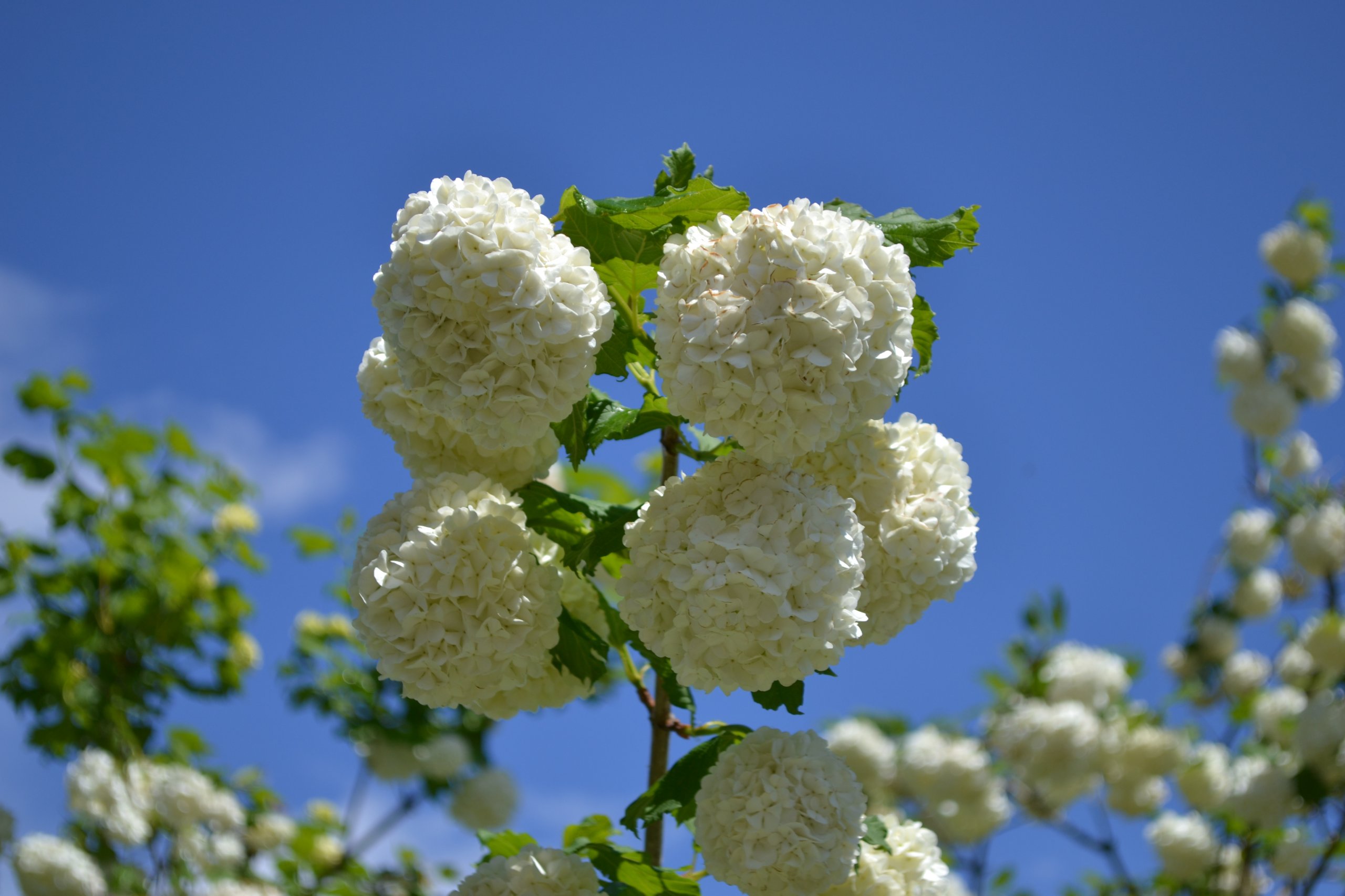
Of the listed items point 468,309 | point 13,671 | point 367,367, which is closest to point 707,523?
point 468,309

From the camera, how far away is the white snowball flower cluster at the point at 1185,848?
20.9ft

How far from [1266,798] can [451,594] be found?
557 centimetres

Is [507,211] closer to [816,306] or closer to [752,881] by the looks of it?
[816,306]

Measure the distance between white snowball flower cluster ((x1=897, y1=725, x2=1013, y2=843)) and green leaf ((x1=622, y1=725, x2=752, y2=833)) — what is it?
494cm

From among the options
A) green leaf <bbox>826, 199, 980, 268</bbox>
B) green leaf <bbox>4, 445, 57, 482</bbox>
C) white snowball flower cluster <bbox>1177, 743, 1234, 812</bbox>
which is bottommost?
green leaf <bbox>826, 199, 980, 268</bbox>

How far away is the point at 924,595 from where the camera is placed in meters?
1.98

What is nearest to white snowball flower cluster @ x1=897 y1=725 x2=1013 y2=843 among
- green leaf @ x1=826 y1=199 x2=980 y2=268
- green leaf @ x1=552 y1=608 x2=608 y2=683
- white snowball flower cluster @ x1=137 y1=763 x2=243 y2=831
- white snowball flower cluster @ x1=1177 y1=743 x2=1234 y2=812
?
white snowball flower cluster @ x1=1177 y1=743 x2=1234 y2=812

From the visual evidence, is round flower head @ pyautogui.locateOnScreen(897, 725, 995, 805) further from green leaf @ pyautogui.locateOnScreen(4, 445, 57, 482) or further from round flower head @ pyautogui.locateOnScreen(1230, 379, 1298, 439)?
green leaf @ pyautogui.locateOnScreen(4, 445, 57, 482)

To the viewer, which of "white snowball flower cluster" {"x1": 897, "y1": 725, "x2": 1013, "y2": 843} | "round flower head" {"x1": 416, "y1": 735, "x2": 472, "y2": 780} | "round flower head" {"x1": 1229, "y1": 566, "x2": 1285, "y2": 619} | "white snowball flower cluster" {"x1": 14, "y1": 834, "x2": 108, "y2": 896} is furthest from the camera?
"round flower head" {"x1": 1229, "y1": 566, "x2": 1285, "y2": 619}

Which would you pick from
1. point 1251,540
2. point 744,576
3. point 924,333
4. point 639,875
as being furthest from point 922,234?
point 1251,540

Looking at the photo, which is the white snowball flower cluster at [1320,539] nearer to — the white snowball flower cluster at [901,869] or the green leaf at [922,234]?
the white snowball flower cluster at [901,869]

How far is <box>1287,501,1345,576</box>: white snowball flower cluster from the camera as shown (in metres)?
7.01

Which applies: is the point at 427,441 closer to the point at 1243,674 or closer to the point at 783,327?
the point at 783,327

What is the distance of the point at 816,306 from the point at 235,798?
607 centimetres
